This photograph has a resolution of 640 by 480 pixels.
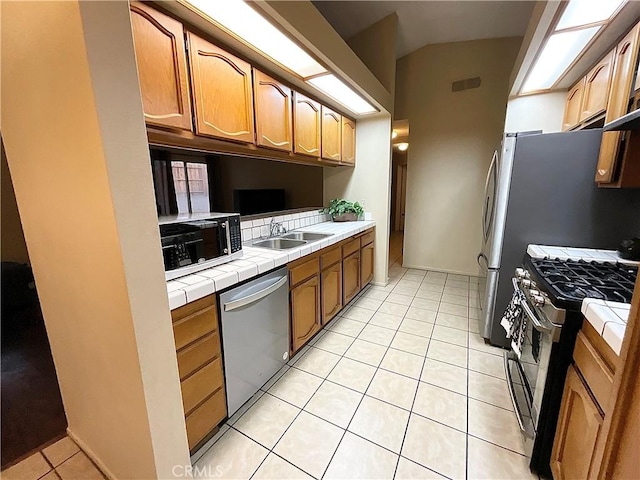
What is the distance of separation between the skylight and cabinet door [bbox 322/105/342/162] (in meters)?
1.67

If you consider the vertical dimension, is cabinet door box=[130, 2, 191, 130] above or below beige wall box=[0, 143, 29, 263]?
above

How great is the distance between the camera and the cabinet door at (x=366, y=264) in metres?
3.09

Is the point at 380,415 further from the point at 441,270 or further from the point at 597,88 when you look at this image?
the point at 441,270

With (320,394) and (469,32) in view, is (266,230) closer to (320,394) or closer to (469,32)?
(320,394)

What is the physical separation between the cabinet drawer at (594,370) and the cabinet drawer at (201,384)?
147 centimetres

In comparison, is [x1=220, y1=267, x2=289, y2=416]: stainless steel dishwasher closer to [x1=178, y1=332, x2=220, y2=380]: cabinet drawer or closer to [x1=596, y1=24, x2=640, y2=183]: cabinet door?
[x1=178, y1=332, x2=220, y2=380]: cabinet drawer

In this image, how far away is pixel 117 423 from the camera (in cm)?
110

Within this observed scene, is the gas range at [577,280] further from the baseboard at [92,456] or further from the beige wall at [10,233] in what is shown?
the beige wall at [10,233]

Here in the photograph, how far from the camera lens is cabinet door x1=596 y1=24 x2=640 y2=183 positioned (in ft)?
4.86

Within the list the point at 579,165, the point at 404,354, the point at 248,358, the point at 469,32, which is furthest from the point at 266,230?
the point at 469,32

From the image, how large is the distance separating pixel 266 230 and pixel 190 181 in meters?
0.81

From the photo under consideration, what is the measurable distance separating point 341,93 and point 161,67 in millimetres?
1615

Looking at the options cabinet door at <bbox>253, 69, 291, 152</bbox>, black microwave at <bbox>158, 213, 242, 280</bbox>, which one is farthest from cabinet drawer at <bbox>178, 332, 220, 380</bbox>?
cabinet door at <bbox>253, 69, 291, 152</bbox>

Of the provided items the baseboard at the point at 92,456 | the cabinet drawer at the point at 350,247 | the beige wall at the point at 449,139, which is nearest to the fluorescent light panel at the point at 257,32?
the cabinet drawer at the point at 350,247
